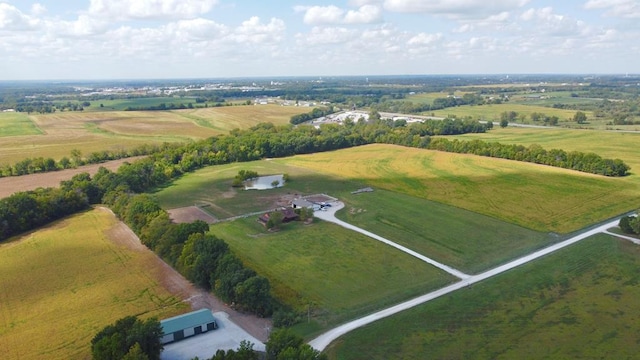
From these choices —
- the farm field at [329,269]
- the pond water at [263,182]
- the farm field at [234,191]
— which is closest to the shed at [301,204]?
the farm field at [234,191]

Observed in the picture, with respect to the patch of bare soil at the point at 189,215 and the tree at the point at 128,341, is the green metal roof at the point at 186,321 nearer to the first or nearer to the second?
the tree at the point at 128,341

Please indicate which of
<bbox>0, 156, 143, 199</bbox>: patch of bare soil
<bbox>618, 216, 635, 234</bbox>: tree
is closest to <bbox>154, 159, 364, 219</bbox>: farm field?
<bbox>0, 156, 143, 199</bbox>: patch of bare soil

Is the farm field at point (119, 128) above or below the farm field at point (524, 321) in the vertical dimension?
above

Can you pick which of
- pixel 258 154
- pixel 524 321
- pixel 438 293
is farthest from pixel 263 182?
pixel 524 321

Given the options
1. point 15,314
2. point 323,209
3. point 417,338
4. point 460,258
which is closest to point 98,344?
point 15,314

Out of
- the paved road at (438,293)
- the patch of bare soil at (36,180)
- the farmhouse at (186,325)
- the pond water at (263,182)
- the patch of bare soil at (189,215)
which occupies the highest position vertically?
the farmhouse at (186,325)

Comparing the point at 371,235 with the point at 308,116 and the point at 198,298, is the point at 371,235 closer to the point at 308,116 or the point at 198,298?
the point at 198,298

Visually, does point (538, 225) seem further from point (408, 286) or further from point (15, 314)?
point (15, 314)

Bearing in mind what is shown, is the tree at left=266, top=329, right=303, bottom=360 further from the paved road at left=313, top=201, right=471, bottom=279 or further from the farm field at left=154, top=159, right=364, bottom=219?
the farm field at left=154, top=159, right=364, bottom=219
